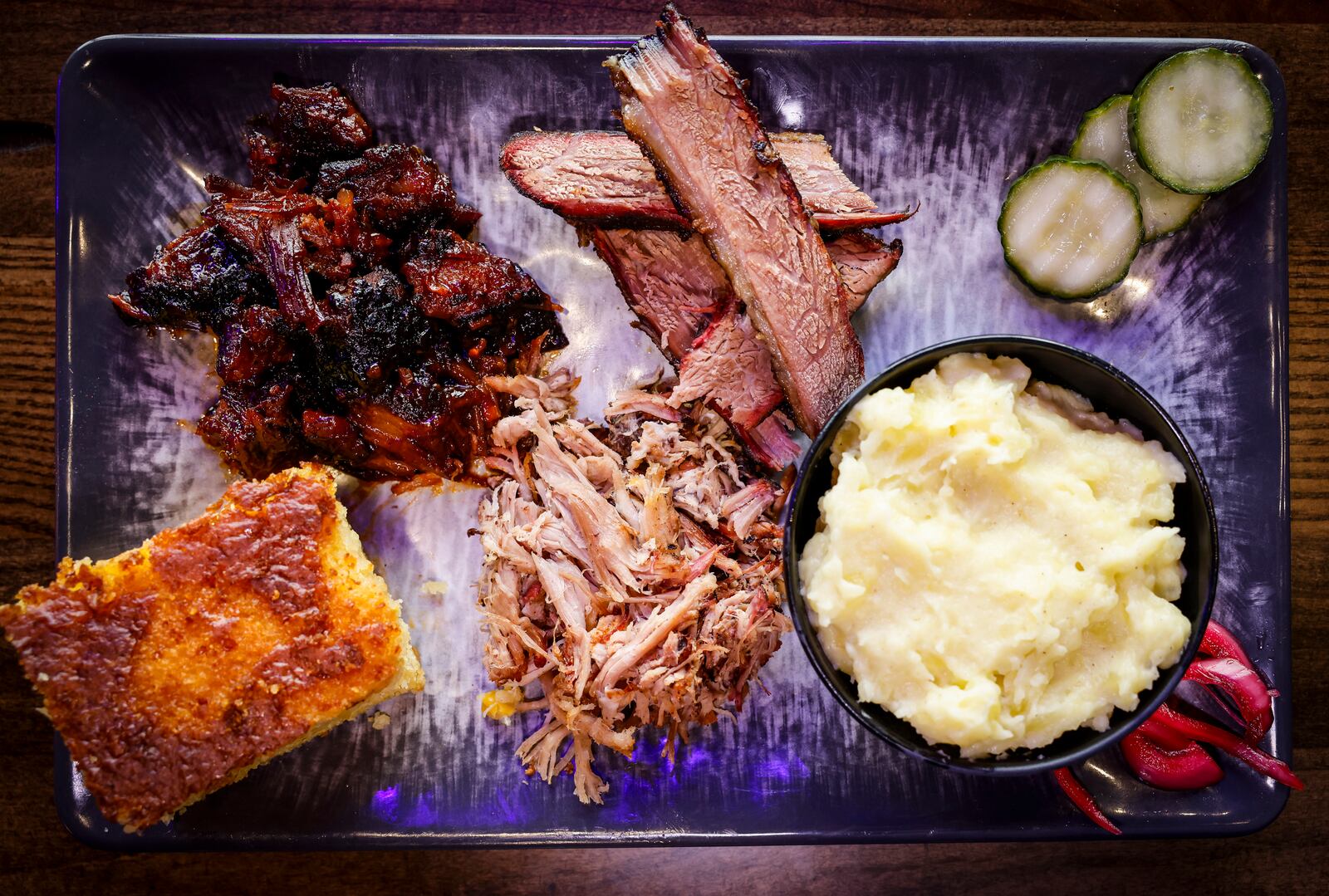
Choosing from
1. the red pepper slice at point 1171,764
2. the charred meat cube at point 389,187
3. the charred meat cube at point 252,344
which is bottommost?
the red pepper slice at point 1171,764

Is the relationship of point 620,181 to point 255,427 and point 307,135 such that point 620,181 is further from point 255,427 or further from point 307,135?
point 255,427

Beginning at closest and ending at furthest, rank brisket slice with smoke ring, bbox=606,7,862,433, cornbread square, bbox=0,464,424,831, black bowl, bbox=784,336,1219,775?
black bowl, bbox=784,336,1219,775 → cornbread square, bbox=0,464,424,831 → brisket slice with smoke ring, bbox=606,7,862,433

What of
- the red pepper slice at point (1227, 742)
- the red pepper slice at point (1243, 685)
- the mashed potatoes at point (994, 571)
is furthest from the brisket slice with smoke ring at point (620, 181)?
the red pepper slice at point (1227, 742)

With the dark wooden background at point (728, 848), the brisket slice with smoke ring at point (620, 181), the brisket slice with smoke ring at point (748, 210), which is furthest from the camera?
the dark wooden background at point (728, 848)

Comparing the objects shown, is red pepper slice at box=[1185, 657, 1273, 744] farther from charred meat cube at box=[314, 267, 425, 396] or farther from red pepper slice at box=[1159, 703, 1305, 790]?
charred meat cube at box=[314, 267, 425, 396]

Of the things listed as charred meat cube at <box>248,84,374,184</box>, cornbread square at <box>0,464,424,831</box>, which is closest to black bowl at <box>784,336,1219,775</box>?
cornbread square at <box>0,464,424,831</box>

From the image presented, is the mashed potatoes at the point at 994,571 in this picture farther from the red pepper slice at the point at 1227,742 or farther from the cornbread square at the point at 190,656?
the cornbread square at the point at 190,656
